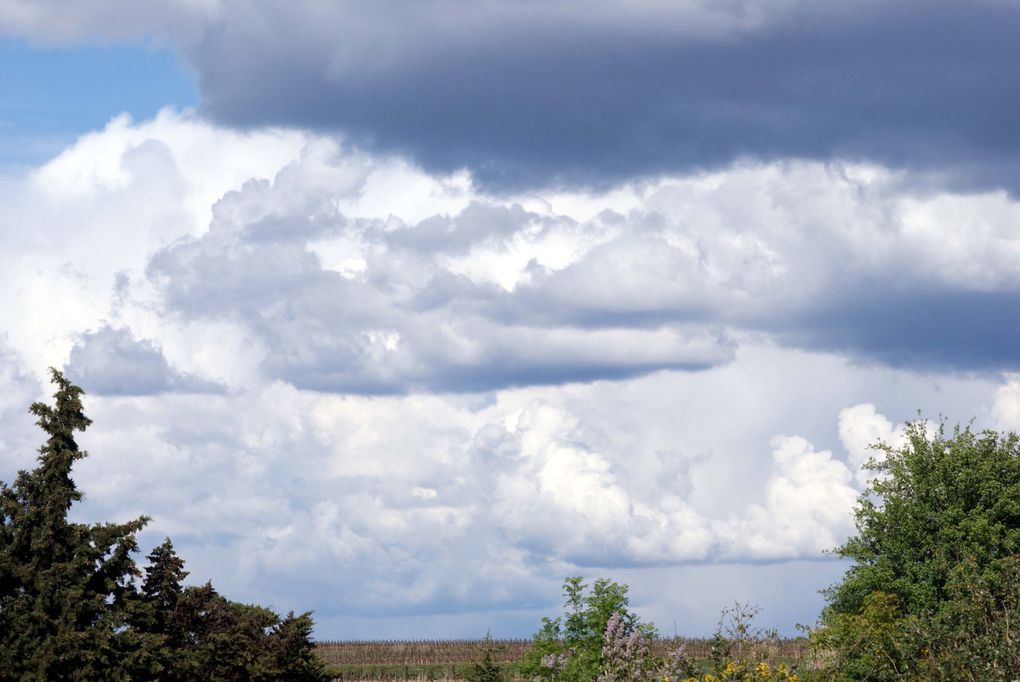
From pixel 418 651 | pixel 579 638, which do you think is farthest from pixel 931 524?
pixel 418 651

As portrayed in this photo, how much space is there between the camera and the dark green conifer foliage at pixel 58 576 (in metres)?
41.8

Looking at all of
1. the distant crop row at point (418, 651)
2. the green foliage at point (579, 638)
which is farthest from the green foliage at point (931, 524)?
the distant crop row at point (418, 651)

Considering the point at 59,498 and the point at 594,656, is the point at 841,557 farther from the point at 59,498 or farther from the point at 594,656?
the point at 59,498

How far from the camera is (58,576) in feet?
140

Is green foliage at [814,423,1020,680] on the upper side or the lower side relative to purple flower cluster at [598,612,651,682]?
upper

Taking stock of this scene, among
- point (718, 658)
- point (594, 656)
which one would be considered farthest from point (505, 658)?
point (718, 658)

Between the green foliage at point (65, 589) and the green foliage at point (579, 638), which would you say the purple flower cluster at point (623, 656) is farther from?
the green foliage at point (65, 589)

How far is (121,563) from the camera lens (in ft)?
146

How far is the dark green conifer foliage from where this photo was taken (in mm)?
41812

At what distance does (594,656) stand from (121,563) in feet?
64.5

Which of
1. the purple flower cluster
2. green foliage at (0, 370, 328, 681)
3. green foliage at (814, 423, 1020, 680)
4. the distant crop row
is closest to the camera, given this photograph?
the purple flower cluster

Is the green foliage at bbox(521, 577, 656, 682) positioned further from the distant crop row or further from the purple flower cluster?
the distant crop row

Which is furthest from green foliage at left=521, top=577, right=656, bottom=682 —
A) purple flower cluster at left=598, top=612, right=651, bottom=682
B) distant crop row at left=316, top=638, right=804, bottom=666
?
distant crop row at left=316, top=638, right=804, bottom=666

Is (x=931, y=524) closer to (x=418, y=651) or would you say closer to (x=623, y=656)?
(x=623, y=656)
